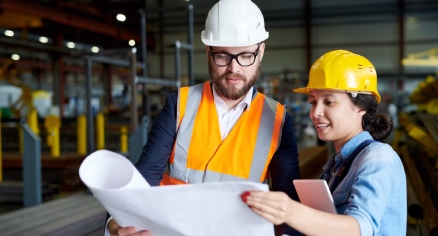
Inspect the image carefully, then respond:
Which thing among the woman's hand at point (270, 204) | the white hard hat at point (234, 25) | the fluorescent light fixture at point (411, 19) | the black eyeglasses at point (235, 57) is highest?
the fluorescent light fixture at point (411, 19)

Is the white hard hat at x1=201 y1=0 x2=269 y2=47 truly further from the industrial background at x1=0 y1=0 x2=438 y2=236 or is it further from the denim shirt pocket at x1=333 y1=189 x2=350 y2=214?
the industrial background at x1=0 y1=0 x2=438 y2=236

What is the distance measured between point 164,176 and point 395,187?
972 mm

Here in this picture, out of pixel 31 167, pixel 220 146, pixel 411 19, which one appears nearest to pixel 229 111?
pixel 220 146

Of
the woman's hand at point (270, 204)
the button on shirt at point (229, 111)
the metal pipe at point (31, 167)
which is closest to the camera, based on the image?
the woman's hand at point (270, 204)

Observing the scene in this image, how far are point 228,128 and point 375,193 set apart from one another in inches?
31.0

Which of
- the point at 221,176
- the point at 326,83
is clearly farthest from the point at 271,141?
the point at 326,83

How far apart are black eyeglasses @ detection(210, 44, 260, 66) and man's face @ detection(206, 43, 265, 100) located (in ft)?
0.04

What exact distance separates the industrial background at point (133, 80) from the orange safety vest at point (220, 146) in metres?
1.79

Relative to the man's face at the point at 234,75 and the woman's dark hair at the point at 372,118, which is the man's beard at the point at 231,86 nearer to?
the man's face at the point at 234,75

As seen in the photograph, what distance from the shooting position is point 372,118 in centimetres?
155

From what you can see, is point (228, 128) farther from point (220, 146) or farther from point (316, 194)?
point (316, 194)

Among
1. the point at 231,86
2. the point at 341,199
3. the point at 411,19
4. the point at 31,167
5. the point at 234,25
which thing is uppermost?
the point at 411,19

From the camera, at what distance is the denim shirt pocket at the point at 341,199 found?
1.38 meters

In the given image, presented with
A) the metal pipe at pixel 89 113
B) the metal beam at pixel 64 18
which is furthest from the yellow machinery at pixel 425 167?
the metal beam at pixel 64 18
